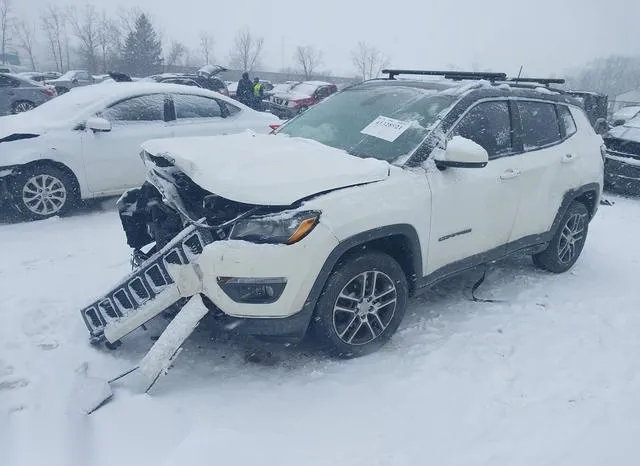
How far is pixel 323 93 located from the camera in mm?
19719

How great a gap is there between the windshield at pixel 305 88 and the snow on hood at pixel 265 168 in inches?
642

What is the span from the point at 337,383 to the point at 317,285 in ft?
2.09

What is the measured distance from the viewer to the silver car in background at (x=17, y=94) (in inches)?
551

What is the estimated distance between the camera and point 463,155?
339 centimetres

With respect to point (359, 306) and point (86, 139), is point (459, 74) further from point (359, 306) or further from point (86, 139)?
point (86, 139)

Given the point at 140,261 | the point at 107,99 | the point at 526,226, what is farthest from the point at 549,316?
the point at 107,99

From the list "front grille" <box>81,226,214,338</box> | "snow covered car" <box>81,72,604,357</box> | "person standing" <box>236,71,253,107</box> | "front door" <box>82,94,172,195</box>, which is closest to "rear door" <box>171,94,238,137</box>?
"front door" <box>82,94,172,195</box>

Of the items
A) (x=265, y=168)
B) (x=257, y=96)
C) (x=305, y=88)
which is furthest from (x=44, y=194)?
(x=305, y=88)

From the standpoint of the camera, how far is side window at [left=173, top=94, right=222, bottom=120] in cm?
683

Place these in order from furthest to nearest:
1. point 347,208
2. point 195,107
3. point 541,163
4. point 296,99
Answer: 1. point 296,99
2. point 195,107
3. point 541,163
4. point 347,208

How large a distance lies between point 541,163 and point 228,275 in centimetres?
288

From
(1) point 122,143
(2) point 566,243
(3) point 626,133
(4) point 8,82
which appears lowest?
(2) point 566,243

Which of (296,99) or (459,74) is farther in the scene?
(296,99)

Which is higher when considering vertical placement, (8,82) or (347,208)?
(8,82)
